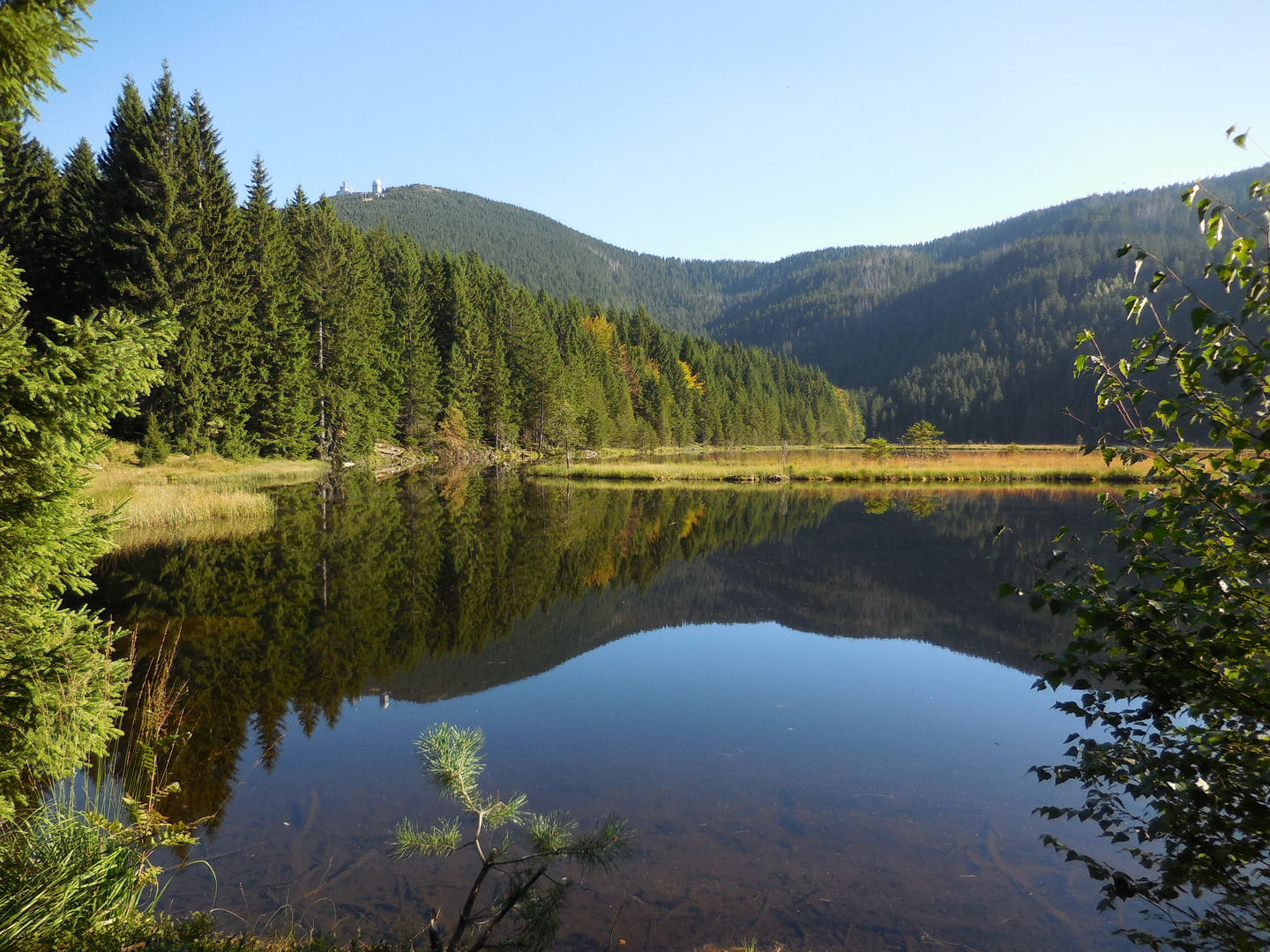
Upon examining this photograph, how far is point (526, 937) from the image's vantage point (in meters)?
3.86

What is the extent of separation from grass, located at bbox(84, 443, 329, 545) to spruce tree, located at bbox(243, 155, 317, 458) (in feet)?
18.3

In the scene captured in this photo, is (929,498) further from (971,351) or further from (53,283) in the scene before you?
(971,351)

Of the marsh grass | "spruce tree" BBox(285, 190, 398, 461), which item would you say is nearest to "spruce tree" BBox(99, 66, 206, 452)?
"spruce tree" BBox(285, 190, 398, 461)

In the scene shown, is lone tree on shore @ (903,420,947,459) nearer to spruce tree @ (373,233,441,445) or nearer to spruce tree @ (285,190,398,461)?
spruce tree @ (373,233,441,445)

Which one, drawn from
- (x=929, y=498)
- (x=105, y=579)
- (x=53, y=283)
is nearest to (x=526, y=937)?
(x=105, y=579)

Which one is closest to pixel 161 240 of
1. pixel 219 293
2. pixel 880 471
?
pixel 219 293

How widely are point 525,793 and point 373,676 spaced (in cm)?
381

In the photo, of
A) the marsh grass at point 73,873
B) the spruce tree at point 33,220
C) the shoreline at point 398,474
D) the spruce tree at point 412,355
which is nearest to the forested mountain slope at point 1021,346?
the shoreline at point 398,474

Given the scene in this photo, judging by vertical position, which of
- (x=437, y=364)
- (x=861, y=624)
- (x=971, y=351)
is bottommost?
(x=861, y=624)

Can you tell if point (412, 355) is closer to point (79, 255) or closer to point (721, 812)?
point (79, 255)

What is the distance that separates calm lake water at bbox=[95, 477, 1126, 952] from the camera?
4.55 meters

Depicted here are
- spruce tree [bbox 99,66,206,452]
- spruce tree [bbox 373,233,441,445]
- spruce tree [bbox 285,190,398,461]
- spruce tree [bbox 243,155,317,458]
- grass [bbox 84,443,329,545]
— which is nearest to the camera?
grass [bbox 84,443,329,545]

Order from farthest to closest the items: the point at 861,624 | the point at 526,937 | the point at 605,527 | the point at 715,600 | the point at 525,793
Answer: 1. the point at 605,527
2. the point at 715,600
3. the point at 861,624
4. the point at 525,793
5. the point at 526,937

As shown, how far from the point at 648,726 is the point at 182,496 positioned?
1913cm
